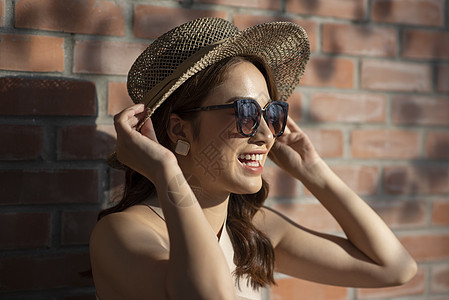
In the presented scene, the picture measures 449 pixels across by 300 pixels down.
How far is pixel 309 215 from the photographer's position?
8.29ft

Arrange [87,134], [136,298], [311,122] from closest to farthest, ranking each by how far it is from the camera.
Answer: [136,298]
[87,134]
[311,122]

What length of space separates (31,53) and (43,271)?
2.73 feet

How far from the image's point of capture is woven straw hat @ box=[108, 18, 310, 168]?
1716 millimetres

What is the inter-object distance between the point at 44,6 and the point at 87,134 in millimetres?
507

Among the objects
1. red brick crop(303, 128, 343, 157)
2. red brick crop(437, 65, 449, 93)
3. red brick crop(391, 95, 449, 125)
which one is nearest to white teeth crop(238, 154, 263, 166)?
red brick crop(303, 128, 343, 157)

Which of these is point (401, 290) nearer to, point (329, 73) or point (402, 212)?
point (402, 212)

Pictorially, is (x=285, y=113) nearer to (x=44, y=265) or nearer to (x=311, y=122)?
(x=311, y=122)

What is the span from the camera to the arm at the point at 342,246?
6.95 feet

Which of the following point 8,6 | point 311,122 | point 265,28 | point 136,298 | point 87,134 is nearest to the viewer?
point 136,298

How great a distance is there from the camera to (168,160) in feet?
5.26

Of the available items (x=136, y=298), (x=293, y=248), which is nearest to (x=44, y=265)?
(x=136, y=298)

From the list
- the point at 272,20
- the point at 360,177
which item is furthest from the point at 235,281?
the point at 272,20

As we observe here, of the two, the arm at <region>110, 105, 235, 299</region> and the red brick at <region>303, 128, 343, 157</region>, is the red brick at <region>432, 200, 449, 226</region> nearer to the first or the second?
the red brick at <region>303, 128, 343, 157</region>

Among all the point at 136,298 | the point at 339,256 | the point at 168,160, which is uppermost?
the point at 168,160
